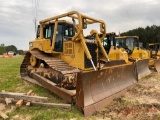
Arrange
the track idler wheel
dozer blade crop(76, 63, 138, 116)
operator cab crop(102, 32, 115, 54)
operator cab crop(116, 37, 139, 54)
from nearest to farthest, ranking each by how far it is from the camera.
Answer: dozer blade crop(76, 63, 138, 116) → the track idler wheel → operator cab crop(102, 32, 115, 54) → operator cab crop(116, 37, 139, 54)

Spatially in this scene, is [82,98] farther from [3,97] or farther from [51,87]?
[3,97]

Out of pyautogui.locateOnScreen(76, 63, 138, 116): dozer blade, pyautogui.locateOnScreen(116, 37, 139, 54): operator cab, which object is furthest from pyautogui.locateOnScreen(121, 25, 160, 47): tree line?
pyautogui.locateOnScreen(76, 63, 138, 116): dozer blade

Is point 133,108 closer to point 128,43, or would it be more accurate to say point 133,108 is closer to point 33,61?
point 33,61

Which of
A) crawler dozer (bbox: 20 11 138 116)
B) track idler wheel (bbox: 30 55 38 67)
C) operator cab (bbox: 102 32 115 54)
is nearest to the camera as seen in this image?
crawler dozer (bbox: 20 11 138 116)

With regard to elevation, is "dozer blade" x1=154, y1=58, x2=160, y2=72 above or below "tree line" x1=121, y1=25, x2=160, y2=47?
below

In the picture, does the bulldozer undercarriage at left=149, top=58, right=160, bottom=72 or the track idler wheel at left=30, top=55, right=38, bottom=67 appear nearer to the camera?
the track idler wheel at left=30, top=55, right=38, bottom=67

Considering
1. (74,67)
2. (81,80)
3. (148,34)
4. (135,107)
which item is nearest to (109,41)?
(74,67)

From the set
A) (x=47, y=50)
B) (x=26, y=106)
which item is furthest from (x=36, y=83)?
(x=26, y=106)

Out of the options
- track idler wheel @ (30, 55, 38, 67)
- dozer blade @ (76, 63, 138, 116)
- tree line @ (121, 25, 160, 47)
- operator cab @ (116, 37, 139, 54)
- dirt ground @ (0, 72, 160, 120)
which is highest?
tree line @ (121, 25, 160, 47)

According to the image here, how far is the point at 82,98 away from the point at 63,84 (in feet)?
5.99

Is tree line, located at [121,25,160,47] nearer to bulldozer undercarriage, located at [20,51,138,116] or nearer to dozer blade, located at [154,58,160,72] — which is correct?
dozer blade, located at [154,58,160,72]

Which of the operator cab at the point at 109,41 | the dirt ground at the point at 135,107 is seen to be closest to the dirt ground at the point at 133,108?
the dirt ground at the point at 135,107

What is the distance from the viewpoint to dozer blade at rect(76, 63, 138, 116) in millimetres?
5430

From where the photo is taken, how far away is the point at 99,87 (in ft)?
20.4
